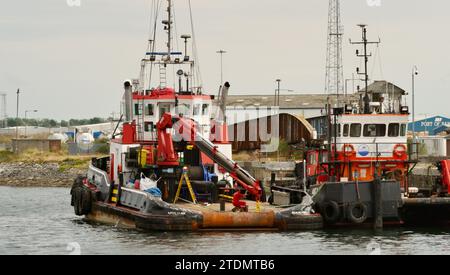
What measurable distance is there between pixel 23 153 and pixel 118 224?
6075 cm

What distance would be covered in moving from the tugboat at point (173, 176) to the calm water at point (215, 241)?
46cm

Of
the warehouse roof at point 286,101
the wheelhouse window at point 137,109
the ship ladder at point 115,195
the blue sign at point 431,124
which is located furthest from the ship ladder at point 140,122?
the blue sign at point 431,124

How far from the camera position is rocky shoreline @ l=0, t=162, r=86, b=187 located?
7662 centimetres

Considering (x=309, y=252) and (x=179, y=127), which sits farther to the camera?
(x=179, y=127)

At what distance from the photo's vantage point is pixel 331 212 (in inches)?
1268

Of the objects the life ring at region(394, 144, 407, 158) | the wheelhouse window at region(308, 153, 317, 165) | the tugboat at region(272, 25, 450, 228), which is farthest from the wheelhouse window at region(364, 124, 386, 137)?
the wheelhouse window at region(308, 153, 317, 165)

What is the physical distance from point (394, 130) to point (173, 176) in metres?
8.28

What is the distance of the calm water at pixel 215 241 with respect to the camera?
92.6 feet

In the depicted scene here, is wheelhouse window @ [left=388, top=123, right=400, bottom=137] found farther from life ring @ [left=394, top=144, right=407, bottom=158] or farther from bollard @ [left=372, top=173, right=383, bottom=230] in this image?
bollard @ [left=372, top=173, right=383, bottom=230]

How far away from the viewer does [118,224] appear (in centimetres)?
3444

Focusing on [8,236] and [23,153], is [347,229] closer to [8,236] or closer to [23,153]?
[8,236]
